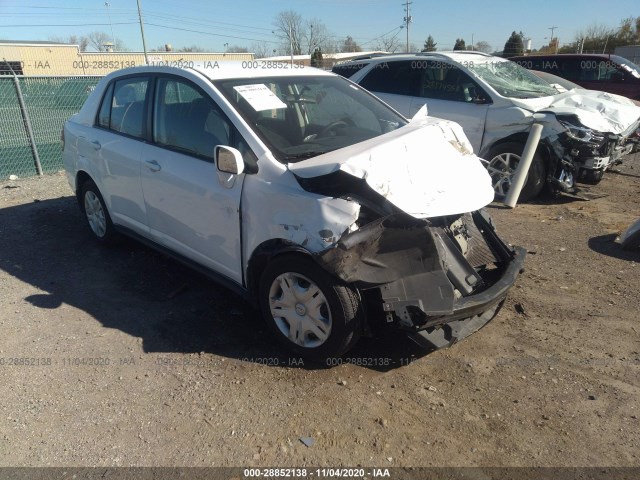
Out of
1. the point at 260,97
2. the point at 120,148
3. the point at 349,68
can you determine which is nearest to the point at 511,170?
the point at 349,68

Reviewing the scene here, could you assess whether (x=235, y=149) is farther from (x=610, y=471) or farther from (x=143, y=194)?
(x=610, y=471)

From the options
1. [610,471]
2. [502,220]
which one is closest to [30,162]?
[502,220]

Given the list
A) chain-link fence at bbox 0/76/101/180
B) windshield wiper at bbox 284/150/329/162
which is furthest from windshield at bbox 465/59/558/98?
chain-link fence at bbox 0/76/101/180

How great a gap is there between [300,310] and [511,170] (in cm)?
462

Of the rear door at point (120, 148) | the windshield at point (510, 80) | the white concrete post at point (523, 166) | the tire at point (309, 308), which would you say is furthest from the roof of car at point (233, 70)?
the windshield at point (510, 80)

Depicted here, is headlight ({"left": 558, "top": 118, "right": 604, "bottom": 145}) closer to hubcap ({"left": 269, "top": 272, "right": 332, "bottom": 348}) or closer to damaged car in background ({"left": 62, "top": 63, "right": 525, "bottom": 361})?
damaged car in background ({"left": 62, "top": 63, "right": 525, "bottom": 361})

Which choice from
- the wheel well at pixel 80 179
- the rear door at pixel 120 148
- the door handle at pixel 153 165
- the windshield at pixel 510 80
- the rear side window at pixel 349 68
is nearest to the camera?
the door handle at pixel 153 165

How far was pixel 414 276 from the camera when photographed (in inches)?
112

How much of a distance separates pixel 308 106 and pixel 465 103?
12.7 ft

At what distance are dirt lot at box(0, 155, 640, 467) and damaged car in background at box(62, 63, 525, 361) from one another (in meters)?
0.34

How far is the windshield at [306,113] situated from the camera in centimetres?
337

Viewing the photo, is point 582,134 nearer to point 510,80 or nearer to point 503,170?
point 503,170

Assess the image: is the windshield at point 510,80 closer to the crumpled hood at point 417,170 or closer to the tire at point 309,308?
the crumpled hood at point 417,170

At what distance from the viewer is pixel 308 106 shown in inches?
153
